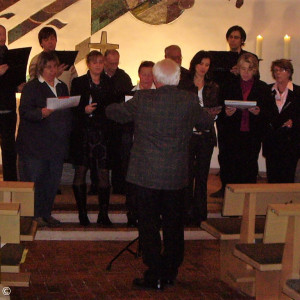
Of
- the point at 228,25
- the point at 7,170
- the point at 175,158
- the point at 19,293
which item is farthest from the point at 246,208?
the point at 228,25

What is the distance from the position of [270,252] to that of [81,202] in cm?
236

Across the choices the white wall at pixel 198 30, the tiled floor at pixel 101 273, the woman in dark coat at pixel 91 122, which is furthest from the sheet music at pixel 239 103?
the white wall at pixel 198 30

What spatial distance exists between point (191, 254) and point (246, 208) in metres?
1.30

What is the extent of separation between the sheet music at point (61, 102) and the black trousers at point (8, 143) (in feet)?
3.21

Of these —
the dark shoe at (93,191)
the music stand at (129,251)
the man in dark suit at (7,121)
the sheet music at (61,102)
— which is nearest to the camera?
the music stand at (129,251)

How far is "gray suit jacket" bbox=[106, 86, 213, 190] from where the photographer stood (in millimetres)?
4598

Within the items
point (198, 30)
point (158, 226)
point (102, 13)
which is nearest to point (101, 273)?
point (158, 226)

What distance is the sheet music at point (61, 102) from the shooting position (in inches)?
223

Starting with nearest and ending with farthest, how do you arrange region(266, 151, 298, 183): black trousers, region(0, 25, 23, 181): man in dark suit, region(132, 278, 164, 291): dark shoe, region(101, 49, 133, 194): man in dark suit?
region(132, 278, 164, 291): dark shoe → region(101, 49, 133, 194): man in dark suit → region(0, 25, 23, 181): man in dark suit → region(266, 151, 298, 183): black trousers

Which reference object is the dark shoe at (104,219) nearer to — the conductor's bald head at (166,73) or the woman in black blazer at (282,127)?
the woman in black blazer at (282,127)

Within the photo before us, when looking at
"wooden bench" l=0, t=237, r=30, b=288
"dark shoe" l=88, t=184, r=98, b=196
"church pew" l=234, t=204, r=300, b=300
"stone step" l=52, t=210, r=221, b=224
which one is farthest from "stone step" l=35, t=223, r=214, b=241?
"church pew" l=234, t=204, r=300, b=300

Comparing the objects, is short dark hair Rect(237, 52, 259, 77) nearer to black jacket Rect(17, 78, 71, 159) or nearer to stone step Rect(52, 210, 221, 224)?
black jacket Rect(17, 78, 71, 159)

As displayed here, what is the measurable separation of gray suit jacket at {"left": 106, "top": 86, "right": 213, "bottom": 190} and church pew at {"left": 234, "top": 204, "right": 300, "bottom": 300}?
2.12 ft

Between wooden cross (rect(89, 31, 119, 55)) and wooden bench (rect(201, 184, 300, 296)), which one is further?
wooden cross (rect(89, 31, 119, 55))
